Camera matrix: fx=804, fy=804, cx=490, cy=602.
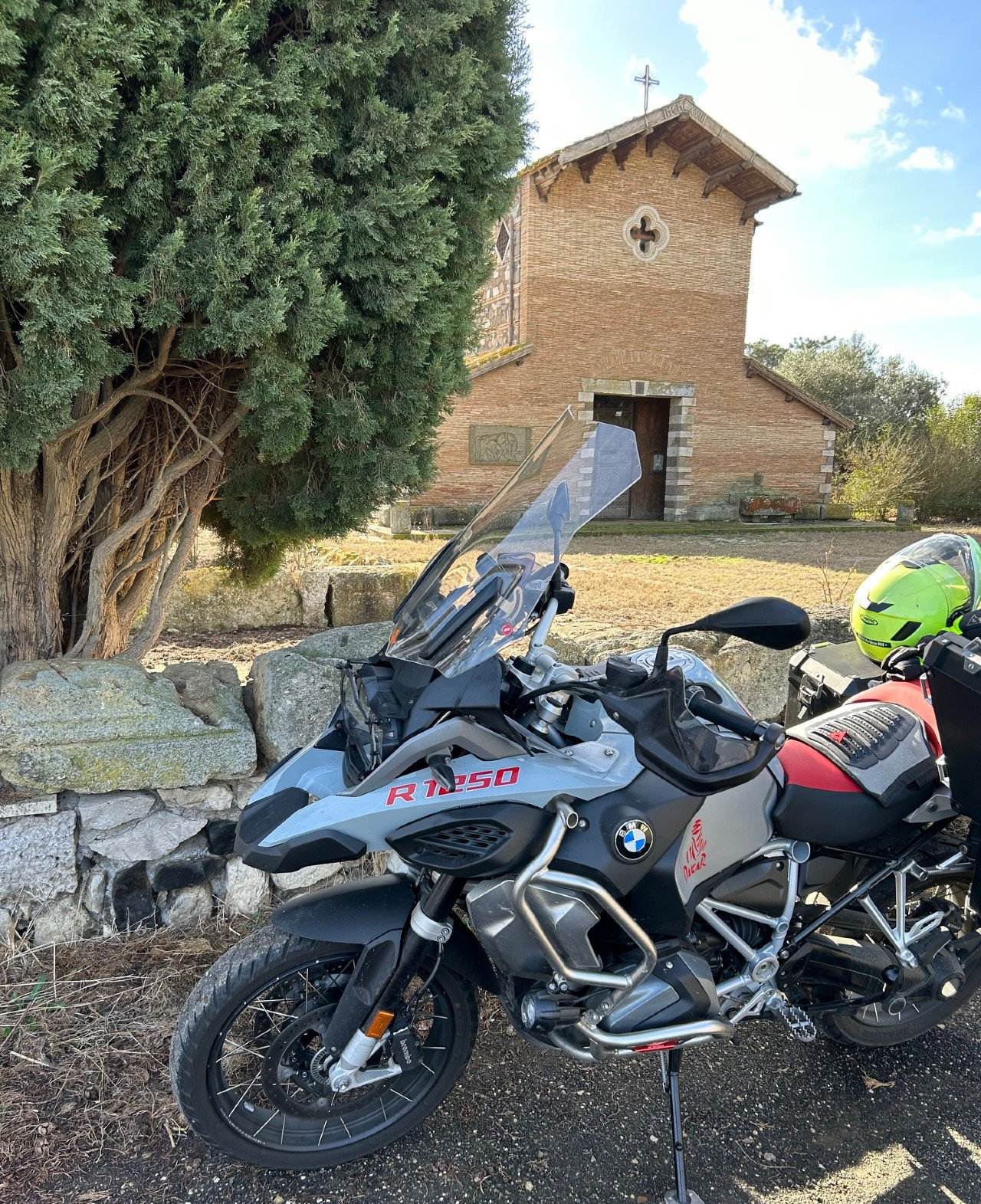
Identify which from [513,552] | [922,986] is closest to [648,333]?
[922,986]

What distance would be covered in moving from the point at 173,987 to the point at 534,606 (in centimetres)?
173

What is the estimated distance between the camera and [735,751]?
67.0 inches

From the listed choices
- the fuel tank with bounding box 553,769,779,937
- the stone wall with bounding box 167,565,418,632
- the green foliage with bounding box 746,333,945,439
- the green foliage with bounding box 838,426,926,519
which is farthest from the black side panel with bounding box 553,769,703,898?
the green foliage with bounding box 746,333,945,439

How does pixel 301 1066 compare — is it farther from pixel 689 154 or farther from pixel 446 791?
pixel 689 154

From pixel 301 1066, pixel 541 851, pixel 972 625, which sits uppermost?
pixel 972 625

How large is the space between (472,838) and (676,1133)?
93 cm

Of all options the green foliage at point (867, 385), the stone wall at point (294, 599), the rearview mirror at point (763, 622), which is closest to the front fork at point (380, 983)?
the rearview mirror at point (763, 622)

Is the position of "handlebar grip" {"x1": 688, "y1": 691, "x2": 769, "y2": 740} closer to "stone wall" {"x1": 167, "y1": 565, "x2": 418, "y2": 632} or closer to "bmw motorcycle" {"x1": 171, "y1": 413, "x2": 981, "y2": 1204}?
"bmw motorcycle" {"x1": 171, "y1": 413, "x2": 981, "y2": 1204}

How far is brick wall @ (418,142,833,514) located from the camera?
17.0m

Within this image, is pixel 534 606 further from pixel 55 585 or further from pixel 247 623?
pixel 247 623

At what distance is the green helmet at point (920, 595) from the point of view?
7.48 feet

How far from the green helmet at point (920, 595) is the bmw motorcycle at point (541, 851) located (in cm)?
31

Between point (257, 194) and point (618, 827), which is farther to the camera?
point (257, 194)

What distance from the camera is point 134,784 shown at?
249 centimetres
